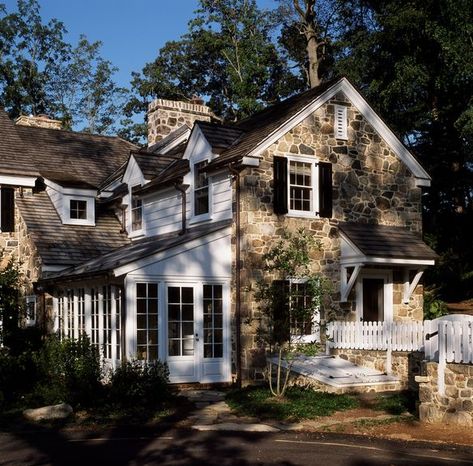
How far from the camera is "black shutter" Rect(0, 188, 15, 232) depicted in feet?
74.7

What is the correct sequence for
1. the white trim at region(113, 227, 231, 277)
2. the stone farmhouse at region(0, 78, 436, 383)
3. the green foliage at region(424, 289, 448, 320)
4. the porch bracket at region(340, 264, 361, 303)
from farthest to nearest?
the green foliage at region(424, 289, 448, 320) < the porch bracket at region(340, 264, 361, 303) < the stone farmhouse at region(0, 78, 436, 383) < the white trim at region(113, 227, 231, 277)

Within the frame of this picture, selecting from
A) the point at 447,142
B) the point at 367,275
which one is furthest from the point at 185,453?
the point at 447,142

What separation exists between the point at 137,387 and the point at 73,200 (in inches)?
405

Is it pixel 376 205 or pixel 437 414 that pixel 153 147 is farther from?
pixel 437 414

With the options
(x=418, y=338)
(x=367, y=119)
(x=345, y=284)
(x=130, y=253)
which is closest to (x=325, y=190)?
(x=345, y=284)

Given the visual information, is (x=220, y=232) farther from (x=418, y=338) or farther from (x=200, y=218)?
(x=418, y=338)

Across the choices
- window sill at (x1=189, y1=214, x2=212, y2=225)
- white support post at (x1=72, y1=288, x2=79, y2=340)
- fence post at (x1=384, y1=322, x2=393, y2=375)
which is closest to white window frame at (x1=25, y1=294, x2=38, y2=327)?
white support post at (x1=72, y1=288, x2=79, y2=340)

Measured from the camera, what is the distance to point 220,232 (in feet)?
59.7

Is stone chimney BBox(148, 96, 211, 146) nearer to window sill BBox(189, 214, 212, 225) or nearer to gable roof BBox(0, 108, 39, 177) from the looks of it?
gable roof BBox(0, 108, 39, 177)

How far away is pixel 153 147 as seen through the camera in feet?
88.5

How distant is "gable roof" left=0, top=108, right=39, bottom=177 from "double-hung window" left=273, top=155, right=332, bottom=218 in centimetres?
879

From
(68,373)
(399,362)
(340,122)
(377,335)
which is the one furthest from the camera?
(340,122)

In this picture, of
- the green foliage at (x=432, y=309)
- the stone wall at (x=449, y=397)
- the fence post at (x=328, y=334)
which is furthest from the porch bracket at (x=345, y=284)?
the stone wall at (x=449, y=397)

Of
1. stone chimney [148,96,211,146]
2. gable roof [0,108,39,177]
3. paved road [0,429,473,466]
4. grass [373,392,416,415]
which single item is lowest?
grass [373,392,416,415]
